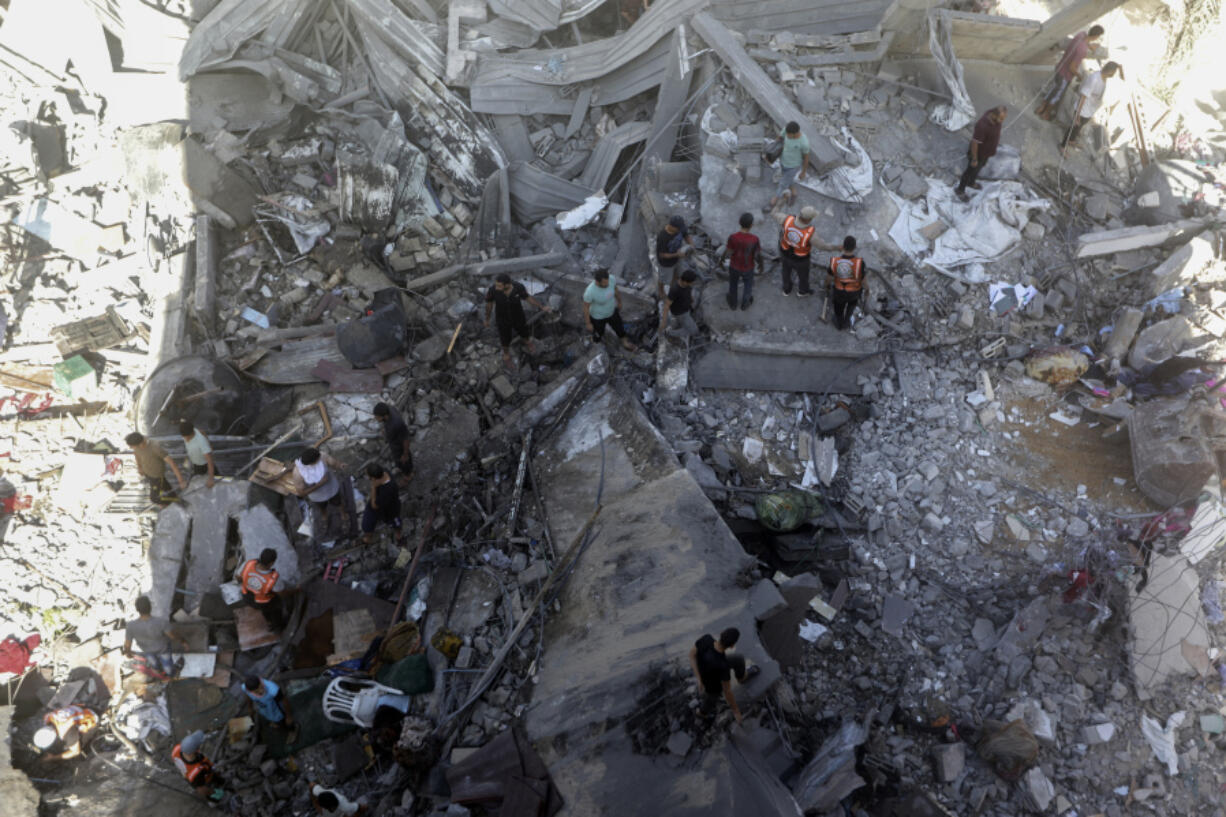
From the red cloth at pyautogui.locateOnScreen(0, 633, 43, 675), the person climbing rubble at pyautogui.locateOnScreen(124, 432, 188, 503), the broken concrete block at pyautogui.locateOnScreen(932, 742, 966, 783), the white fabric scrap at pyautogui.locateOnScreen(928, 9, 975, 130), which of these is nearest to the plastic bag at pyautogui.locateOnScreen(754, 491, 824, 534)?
the broken concrete block at pyautogui.locateOnScreen(932, 742, 966, 783)

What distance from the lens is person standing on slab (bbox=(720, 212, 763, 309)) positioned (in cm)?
745

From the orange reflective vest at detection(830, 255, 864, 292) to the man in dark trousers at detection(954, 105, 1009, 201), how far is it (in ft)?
7.43

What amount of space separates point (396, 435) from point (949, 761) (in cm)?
552

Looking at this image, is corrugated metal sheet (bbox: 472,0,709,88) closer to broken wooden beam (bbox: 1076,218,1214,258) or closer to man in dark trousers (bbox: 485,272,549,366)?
man in dark trousers (bbox: 485,272,549,366)

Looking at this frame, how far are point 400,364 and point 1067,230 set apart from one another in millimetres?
→ 7856

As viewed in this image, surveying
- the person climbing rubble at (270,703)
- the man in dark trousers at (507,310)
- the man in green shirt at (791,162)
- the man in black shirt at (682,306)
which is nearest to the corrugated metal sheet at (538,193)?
the man in dark trousers at (507,310)

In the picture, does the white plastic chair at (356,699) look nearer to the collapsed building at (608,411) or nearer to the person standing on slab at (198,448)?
Answer: the collapsed building at (608,411)

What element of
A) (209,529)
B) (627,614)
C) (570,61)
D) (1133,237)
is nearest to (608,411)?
(627,614)

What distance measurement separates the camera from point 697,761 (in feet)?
17.2

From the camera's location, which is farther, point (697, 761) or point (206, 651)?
point (206, 651)

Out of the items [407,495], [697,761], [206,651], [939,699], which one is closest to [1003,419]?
[939,699]

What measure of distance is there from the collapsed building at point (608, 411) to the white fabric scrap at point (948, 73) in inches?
2.3

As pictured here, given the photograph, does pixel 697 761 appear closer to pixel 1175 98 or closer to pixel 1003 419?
pixel 1003 419

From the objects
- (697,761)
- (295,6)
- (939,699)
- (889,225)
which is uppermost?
(295,6)
